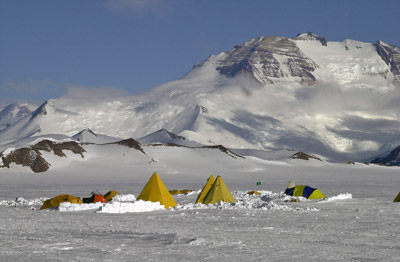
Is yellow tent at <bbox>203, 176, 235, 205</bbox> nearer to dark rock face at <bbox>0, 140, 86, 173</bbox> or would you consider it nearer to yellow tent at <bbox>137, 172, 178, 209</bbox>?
yellow tent at <bbox>137, 172, 178, 209</bbox>

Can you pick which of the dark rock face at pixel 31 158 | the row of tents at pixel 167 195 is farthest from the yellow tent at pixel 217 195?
the dark rock face at pixel 31 158

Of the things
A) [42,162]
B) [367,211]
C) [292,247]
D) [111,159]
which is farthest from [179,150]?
[292,247]

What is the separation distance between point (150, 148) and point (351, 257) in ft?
488

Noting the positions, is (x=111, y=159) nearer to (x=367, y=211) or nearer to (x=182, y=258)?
(x=367, y=211)

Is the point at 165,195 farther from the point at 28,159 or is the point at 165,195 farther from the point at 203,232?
the point at 28,159

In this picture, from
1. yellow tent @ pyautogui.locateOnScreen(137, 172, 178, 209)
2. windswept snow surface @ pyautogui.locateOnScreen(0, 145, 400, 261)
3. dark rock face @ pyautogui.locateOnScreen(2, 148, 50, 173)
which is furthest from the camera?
dark rock face @ pyautogui.locateOnScreen(2, 148, 50, 173)

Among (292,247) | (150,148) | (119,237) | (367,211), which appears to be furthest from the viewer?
(150,148)

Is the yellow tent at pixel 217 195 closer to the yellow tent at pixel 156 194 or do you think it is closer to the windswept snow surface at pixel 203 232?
the windswept snow surface at pixel 203 232

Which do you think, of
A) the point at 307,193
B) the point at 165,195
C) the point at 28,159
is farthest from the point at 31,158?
Answer: the point at 165,195

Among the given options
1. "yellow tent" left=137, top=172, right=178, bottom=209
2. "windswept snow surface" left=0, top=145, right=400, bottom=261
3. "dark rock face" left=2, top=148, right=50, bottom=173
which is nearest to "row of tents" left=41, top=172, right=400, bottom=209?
"yellow tent" left=137, top=172, right=178, bottom=209

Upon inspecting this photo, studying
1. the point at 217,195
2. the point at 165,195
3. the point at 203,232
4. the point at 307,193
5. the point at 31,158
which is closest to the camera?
the point at 203,232

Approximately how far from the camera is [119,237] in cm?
2303

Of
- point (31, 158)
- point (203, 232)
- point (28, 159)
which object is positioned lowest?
point (203, 232)

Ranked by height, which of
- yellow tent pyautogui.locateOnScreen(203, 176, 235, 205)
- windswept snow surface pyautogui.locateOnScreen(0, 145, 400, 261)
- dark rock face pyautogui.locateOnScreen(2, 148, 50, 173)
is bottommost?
windswept snow surface pyautogui.locateOnScreen(0, 145, 400, 261)
